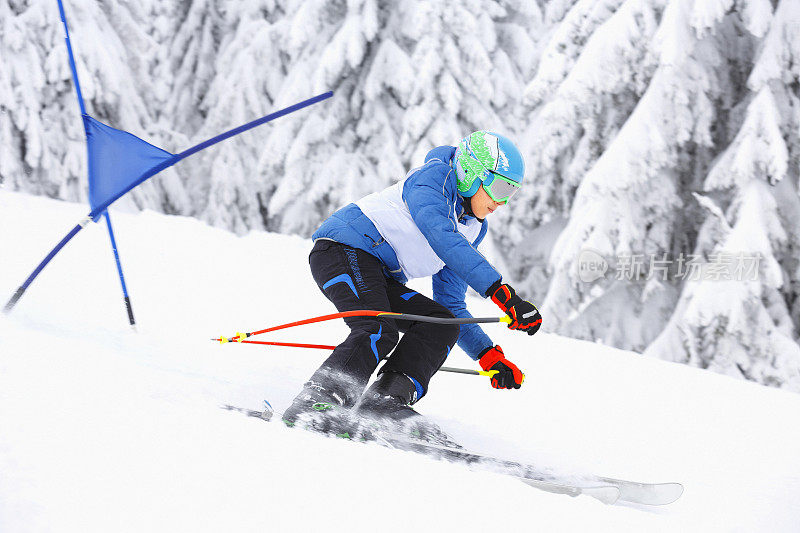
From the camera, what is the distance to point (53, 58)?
11.0 meters

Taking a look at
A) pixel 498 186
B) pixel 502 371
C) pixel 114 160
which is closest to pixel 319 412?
pixel 502 371

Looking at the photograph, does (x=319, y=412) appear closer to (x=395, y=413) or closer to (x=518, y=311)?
(x=395, y=413)

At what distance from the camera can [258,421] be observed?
89.3 inches

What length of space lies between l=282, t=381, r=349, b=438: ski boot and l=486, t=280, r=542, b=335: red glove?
A: 768 mm

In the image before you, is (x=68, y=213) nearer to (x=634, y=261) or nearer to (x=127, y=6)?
(x=634, y=261)

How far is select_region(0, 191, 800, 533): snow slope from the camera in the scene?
172 centimetres

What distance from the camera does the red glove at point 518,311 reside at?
2.65m

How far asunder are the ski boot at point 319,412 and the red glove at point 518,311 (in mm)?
768

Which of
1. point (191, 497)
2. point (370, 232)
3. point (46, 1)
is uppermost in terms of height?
point (46, 1)

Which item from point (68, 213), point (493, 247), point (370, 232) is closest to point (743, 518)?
point (370, 232)

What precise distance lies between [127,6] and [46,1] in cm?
245

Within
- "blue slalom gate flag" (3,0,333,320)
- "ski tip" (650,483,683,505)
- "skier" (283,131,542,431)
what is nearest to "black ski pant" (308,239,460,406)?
"skier" (283,131,542,431)
